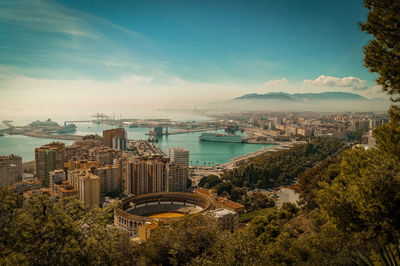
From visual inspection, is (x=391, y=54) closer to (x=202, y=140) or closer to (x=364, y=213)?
(x=364, y=213)


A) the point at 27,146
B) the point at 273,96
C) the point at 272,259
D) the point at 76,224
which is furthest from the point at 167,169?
the point at 273,96

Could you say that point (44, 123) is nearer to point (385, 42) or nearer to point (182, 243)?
point (182, 243)

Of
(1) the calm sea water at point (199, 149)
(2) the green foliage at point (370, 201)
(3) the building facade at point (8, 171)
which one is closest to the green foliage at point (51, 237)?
(2) the green foliage at point (370, 201)

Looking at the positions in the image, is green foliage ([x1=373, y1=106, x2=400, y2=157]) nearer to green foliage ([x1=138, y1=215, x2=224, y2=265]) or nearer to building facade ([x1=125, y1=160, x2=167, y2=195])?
green foliage ([x1=138, y1=215, x2=224, y2=265])

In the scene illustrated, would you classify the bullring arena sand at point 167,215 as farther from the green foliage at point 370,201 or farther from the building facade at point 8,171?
the green foliage at point 370,201

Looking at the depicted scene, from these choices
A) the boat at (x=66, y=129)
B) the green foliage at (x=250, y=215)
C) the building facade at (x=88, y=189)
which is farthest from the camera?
the boat at (x=66, y=129)

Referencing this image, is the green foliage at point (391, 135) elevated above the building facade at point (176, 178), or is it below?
above

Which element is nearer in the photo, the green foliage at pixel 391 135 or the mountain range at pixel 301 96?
the green foliage at pixel 391 135

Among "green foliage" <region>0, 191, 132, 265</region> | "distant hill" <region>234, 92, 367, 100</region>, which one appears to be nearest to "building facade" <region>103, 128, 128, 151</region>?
"green foliage" <region>0, 191, 132, 265</region>

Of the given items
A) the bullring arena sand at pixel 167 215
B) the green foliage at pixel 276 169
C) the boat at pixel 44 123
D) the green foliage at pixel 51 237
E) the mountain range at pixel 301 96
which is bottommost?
the bullring arena sand at pixel 167 215
